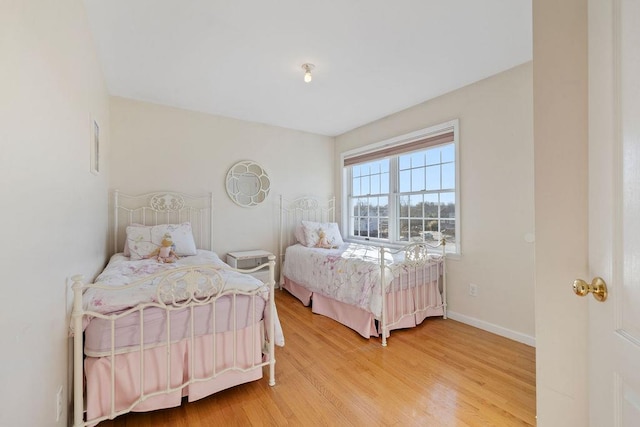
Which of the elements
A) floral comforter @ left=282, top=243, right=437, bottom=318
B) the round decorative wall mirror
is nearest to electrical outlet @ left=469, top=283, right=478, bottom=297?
floral comforter @ left=282, top=243, right=437, bottom=318

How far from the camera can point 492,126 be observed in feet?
8.63

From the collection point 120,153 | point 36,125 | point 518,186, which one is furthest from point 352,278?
point 120,153

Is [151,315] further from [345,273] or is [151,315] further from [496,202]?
[496,202]

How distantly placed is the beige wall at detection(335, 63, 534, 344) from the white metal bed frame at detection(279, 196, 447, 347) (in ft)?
0.98

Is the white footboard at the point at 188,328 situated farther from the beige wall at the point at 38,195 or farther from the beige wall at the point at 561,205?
the beige wall at the point at 561,205

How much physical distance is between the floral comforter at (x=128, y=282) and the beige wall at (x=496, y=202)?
213 cm

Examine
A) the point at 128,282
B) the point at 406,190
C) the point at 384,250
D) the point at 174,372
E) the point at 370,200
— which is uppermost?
the point at 406,190

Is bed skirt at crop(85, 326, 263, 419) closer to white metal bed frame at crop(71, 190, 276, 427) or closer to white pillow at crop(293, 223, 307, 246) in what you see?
white metal bed frame at crop(71, 190, 276, 427)

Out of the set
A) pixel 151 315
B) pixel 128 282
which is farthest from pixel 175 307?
pixel 128 282

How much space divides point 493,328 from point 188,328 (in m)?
2.63

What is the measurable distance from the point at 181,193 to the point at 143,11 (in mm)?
2002

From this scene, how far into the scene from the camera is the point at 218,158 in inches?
→ 144

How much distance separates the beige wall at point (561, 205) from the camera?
0.91 metres

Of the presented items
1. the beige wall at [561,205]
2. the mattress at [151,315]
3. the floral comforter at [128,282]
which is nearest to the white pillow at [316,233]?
the floral comforter at [128,282]
